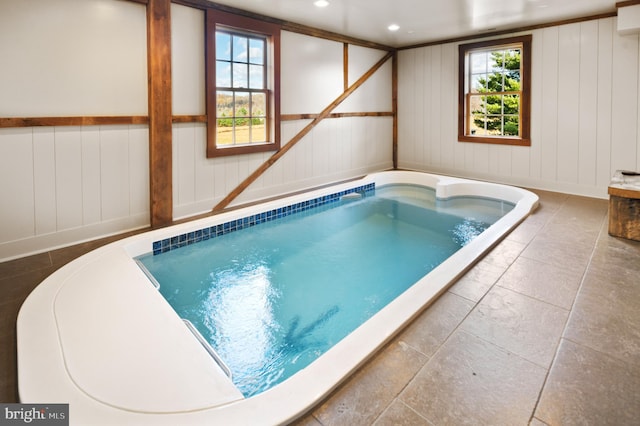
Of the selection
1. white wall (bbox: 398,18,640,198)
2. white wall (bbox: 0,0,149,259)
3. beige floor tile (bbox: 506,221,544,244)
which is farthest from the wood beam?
white wall (bbox: 398,18,640,198)

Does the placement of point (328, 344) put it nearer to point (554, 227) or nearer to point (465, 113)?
point (554, 227)

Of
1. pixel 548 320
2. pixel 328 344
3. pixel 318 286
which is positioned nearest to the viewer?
pixel 548 320

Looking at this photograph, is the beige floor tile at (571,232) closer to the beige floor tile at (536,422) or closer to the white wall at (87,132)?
the beige floor tile at (536,422)

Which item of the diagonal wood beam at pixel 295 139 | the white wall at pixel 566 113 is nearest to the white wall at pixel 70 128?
the diagonal wood beam at pixel 295 139

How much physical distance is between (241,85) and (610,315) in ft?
14.7

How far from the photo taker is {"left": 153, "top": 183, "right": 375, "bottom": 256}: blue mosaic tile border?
374 cm

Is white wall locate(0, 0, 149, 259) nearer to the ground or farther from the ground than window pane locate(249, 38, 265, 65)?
nearer to the ground

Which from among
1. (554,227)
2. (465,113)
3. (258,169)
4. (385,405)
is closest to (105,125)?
(258,169)

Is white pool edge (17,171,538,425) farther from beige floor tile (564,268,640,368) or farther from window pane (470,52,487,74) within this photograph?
window pane (470,52,487,74)

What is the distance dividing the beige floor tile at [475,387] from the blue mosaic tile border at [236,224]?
9.26ft

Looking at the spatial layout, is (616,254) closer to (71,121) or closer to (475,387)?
(475,387)

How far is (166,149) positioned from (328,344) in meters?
2.93

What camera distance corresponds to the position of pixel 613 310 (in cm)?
229

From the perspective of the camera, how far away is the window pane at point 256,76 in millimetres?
5043
